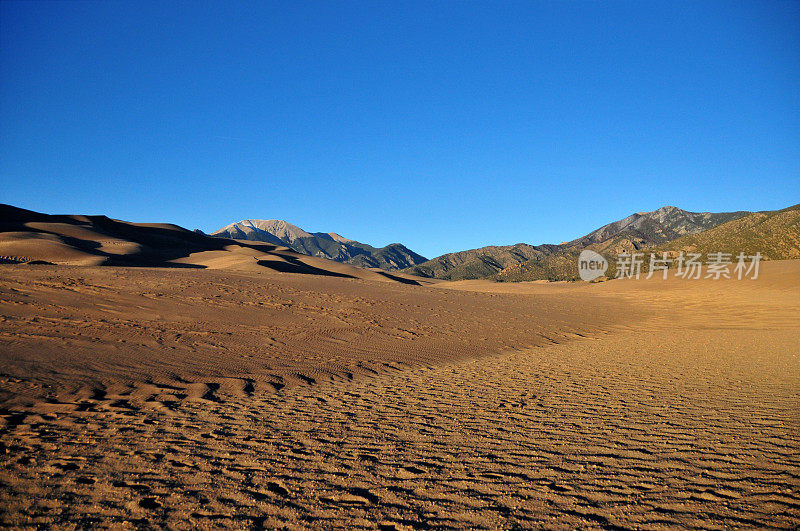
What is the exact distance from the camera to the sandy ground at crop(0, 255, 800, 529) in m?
3.49

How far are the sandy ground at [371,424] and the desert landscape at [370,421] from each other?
0.10 feet

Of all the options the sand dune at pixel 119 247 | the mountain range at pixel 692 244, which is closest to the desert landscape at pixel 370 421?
the sand dune at pixel 119 247

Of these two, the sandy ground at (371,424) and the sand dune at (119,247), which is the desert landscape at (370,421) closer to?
the sandy ground at (371,424)

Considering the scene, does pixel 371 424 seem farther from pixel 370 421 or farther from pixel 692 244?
pixel 692 244

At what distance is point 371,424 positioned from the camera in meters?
5.77

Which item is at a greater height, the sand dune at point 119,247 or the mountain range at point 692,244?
the mountain range at point 692,244

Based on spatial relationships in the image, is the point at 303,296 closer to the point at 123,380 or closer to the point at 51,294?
the point at 51,294

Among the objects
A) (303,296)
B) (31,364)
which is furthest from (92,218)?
(31,364)

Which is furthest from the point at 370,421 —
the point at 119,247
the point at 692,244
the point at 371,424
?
the point at 692,244

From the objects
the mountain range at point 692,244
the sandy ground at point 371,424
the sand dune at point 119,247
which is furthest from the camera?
the mountain range at point 692,244

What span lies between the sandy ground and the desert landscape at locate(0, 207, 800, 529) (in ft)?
Answer: 0.10

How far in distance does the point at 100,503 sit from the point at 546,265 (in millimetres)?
110740

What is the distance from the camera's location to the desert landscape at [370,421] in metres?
3.49

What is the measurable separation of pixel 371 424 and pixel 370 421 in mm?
139
